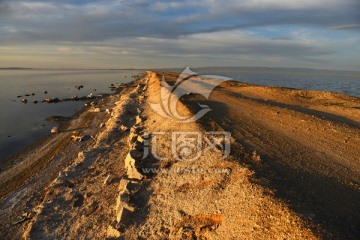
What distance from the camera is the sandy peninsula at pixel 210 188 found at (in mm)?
8188

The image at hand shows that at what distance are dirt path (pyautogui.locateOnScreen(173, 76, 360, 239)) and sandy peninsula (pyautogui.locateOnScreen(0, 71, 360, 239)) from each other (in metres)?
0.04

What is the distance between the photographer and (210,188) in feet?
33.7

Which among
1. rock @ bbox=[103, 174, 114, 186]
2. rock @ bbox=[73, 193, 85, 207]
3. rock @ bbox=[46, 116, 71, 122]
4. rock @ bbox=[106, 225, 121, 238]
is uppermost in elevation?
rock @ bbox=[103, 174, 114, 186]

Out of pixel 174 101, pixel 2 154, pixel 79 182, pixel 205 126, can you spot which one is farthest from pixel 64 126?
pixel 205 126

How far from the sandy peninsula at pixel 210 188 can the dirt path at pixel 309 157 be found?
43 mm

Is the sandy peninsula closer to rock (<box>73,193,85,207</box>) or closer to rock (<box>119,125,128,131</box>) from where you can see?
rock (<box>73,193,85,207</box>)

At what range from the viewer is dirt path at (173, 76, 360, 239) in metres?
8.06

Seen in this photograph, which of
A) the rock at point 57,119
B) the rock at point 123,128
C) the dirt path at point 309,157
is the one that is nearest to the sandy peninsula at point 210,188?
the dirt path at point 309,157

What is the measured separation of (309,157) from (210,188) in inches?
201

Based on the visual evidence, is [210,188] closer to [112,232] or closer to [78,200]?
[112,232]

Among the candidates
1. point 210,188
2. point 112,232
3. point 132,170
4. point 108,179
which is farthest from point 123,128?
point 210,188

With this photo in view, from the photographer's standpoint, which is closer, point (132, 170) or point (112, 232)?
point (112, 232)

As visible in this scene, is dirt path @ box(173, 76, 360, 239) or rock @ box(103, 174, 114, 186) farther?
rock @ box(103, 174, 114, 186)

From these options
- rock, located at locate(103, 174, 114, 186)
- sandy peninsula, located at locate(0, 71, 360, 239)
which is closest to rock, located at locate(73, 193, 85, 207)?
sandy peninsula, located at locate(0, 71, 360, 239)
